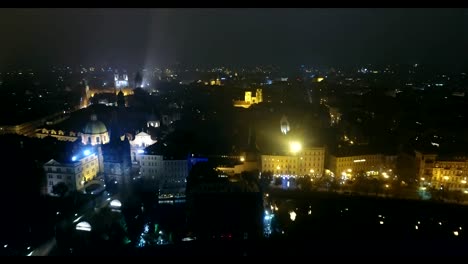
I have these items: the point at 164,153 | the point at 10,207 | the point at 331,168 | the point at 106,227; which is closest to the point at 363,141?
the point at 331,168

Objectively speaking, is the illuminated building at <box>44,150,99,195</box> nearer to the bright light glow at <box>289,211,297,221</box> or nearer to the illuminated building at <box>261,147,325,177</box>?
the illuminated building at <box>261,147,325,177</box>

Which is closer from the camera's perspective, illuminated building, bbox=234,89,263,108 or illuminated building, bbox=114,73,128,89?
illuminated building, bbox=234,89,263,108

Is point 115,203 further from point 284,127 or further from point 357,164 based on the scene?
point 284,127

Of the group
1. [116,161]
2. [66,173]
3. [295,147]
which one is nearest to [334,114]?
[295,147]

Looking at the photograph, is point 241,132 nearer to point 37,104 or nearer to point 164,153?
point 164,153

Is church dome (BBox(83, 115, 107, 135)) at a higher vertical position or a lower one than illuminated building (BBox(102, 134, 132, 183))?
higher

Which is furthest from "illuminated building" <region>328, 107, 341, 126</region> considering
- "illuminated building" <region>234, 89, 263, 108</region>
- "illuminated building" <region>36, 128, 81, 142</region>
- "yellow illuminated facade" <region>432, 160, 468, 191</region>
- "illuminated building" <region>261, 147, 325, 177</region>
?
"illuminated building" <region>36, 128, 81, 142</region>

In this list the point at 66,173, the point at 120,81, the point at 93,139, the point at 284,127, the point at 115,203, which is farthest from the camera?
the point at 120,81

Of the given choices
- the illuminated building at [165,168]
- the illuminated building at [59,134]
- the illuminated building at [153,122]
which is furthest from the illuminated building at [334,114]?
the illuminated building at [59,134]
